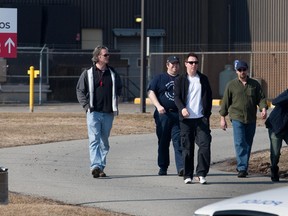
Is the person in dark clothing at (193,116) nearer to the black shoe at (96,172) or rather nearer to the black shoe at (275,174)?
the black shoe at (275,174)

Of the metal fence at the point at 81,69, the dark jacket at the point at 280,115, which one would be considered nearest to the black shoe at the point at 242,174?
the dark jacket at the point at 280,115

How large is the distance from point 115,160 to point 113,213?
5.71m

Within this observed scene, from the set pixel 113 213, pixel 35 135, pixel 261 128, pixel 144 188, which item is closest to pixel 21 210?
pixel 113 213

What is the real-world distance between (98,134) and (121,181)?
2.62ft

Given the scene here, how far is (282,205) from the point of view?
6.39 m

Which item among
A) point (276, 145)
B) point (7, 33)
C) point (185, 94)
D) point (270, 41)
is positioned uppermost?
point (7, 33)

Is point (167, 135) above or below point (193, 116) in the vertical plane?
below

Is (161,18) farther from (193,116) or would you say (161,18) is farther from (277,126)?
(193,116)

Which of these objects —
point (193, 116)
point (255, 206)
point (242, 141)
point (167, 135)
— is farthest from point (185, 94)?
point (255, 206)

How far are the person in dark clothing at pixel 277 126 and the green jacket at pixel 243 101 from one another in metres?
0.45

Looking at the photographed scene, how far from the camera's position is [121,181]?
44.8ft

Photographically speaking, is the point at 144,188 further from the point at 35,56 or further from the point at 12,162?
the point at 35,56

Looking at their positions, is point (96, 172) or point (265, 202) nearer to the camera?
point (265, 202)

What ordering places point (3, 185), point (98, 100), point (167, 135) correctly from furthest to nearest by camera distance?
point (167, 135) → point (98, 100) → point (3, 185)
